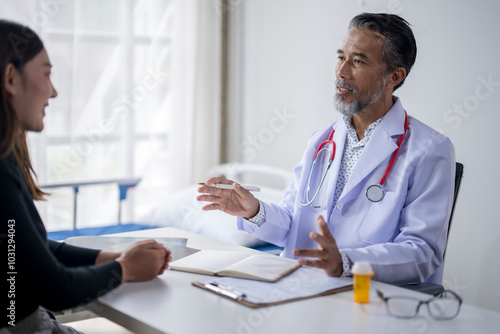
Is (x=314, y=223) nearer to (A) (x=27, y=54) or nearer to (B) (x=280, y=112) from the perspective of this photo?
(A) (x=27, y=54)

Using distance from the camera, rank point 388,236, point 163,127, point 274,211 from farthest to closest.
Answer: point 163,127, point 274,211, point 388,236

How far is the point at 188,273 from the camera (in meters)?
1.78

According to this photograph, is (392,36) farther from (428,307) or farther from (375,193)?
(428,307)

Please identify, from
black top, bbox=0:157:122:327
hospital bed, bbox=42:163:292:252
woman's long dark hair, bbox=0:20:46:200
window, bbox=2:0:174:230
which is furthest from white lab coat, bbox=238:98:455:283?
window, bbox=2:0:174:230

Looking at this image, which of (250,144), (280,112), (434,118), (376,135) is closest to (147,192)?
(250,144)

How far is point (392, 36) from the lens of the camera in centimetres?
218

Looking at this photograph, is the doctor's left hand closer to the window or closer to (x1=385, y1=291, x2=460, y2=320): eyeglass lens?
(x1=385, y1=291, x2=460, y2=320): eyeglass lens

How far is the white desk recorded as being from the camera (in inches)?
54.7

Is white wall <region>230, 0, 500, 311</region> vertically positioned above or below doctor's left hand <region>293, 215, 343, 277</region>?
above

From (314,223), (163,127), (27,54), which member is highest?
(27,54)

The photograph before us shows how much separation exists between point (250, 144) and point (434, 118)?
5.24 feet

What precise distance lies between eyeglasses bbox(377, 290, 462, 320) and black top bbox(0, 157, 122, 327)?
29.0 inches

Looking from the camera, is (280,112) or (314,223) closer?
(314,223)

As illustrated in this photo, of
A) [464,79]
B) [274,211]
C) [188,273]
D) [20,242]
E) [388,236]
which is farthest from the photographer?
[464,79]
